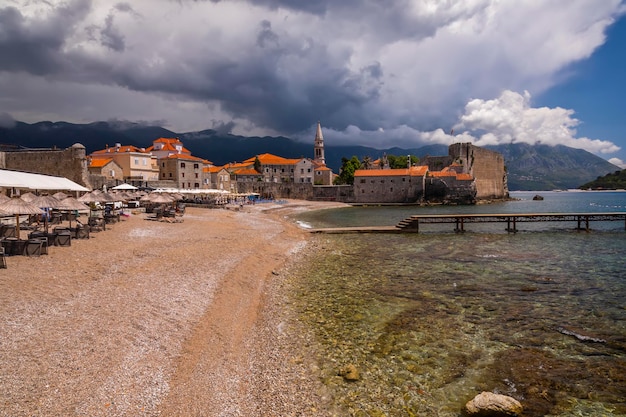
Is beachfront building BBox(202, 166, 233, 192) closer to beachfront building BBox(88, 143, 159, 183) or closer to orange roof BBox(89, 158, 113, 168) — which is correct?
beachfront building BBox(88, 143, 159, 183)

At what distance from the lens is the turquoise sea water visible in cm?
670

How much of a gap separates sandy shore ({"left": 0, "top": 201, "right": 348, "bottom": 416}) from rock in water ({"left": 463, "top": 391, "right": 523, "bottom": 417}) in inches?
102

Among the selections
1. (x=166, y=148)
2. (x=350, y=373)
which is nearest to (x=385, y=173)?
(x=166, y=148)

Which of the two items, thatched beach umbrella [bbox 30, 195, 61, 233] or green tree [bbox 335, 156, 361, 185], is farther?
green tree [bbox 335, 156, 361, 185]

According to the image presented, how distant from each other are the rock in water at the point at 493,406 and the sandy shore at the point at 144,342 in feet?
8.46

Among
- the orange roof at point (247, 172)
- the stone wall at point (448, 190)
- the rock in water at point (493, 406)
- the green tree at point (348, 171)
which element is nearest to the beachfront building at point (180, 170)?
the orange roof at point (247, 172)

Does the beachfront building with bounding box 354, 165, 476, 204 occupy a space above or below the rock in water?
above

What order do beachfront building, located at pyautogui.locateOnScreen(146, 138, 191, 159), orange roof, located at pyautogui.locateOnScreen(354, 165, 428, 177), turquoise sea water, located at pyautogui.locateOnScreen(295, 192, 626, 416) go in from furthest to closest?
orange roof, located at pyautogui.locateOnScreen(354, 165, 428, 177), beachfront building, located at pyautogui.locateOnScreen(146, 138, 191, 159), turquoise sea water, located at pyautogui.locateOnScreen(295, 192, 626, 416)

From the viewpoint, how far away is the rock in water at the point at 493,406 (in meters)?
5.95

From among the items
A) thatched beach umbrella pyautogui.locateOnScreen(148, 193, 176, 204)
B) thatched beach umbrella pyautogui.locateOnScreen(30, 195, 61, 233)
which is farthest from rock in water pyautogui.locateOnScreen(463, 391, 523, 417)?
thatched beach umbrella pyautogui.locateOnScreen(148, 193, 176, 204)

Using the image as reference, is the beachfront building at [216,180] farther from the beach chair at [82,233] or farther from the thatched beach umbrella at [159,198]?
the beach chair at [82,233]

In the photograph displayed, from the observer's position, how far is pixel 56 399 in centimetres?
520

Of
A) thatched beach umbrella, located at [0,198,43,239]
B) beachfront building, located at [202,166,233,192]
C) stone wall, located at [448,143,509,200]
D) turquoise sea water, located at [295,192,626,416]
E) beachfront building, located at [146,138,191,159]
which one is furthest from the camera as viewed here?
stone wall, located at [448,143,509,200]

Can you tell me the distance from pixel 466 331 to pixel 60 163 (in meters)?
46.7
